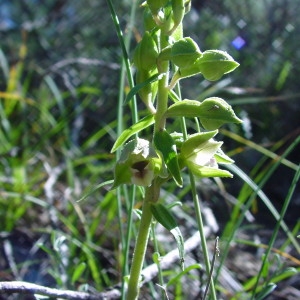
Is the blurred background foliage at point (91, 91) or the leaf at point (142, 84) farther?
the blurred background foliage at point (91, 91)

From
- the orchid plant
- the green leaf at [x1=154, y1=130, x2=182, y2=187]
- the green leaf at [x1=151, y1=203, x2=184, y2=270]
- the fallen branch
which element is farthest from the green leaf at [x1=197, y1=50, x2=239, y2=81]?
the fallen branch

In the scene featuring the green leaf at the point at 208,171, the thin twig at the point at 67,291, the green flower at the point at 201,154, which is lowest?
the thin twig at the point at 67,291

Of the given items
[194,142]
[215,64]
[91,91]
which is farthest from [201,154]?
[91,91]

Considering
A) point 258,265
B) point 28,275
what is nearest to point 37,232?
point 28,275

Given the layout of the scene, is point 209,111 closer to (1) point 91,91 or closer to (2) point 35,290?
(2) point 35,290

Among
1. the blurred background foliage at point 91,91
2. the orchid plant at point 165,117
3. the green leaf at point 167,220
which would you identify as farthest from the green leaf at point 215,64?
the blurred background foliage at point 91,91

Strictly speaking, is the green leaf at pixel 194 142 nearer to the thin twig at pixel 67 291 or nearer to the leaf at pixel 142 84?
the leaf at pixel 142 84

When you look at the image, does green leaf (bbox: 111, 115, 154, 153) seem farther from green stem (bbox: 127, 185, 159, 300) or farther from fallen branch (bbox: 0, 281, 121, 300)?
fallen branch (bbox: 0, 281, 121, 300)
